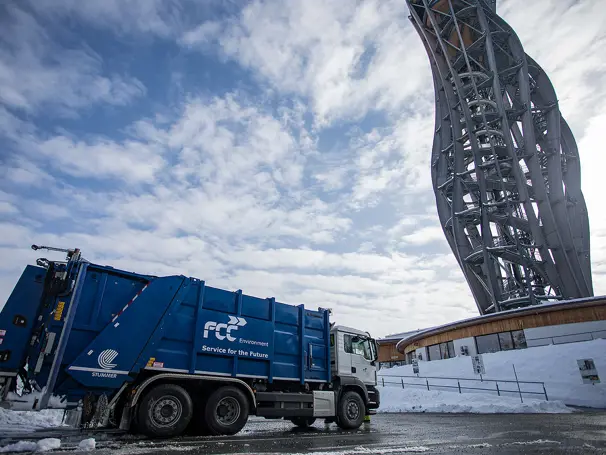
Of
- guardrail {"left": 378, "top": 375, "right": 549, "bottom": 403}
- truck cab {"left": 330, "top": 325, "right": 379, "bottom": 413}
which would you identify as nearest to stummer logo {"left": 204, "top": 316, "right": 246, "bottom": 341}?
truck cab {"left": 330, "top": 325, "right": 379, "bottom": 413}

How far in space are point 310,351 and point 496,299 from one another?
29.5 metres

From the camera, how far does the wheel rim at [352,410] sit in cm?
1209

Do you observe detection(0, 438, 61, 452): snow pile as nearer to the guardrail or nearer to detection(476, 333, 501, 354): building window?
the guardrail

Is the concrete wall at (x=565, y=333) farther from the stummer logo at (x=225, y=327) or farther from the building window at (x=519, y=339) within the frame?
the stummer logo at (x=225, y=327)

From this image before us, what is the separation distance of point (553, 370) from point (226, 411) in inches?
862

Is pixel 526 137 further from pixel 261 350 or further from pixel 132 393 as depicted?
pixel 132 393

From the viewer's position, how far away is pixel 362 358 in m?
13.5

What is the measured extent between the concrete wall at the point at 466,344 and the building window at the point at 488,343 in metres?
0.35

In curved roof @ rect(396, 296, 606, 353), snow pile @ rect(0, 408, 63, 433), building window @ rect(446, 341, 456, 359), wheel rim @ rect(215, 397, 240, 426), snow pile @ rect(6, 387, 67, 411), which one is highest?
curved roof @ rect(396, 296, 606, 353)

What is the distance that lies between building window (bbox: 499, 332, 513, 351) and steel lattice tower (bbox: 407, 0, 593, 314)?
880 cm

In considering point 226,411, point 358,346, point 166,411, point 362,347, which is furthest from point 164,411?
point 362,347

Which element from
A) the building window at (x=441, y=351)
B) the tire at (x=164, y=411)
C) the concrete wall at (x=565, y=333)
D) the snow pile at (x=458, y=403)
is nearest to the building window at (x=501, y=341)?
the concrete wall at (x=565, y=333)

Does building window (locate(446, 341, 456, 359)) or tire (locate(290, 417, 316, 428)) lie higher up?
building window (locate(446, 341, 456, 359))

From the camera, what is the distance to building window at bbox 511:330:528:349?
25234 millimetres
